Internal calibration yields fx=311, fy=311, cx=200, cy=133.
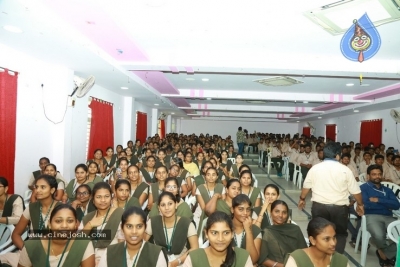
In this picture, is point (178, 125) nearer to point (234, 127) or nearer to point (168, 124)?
point (168, 124)

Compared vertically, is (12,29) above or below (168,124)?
above

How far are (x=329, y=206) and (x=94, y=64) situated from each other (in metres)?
4.18

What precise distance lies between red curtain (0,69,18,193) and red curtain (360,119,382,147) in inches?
464

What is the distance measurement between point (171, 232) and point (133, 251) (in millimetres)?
620

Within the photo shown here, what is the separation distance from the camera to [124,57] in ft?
17.9

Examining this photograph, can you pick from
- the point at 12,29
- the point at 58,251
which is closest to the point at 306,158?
the point at 12,29

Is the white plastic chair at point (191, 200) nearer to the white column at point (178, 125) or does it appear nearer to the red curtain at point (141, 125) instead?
the red curtain at point (141, 125)

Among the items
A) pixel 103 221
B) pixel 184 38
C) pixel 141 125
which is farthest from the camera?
pixel 141 125

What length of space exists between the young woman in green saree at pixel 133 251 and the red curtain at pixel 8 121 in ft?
9.04

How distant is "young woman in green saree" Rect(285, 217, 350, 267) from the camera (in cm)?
198

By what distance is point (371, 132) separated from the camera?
12.2 metres

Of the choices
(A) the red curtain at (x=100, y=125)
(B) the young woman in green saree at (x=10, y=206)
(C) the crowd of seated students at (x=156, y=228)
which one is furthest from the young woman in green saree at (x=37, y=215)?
(A) the red curtain at (x=100, y=125)

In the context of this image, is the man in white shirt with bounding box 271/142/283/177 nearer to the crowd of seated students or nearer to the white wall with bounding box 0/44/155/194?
the white wall with bounding box 0/44/155/194

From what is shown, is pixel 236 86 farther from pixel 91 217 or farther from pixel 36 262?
pixel 36 262
